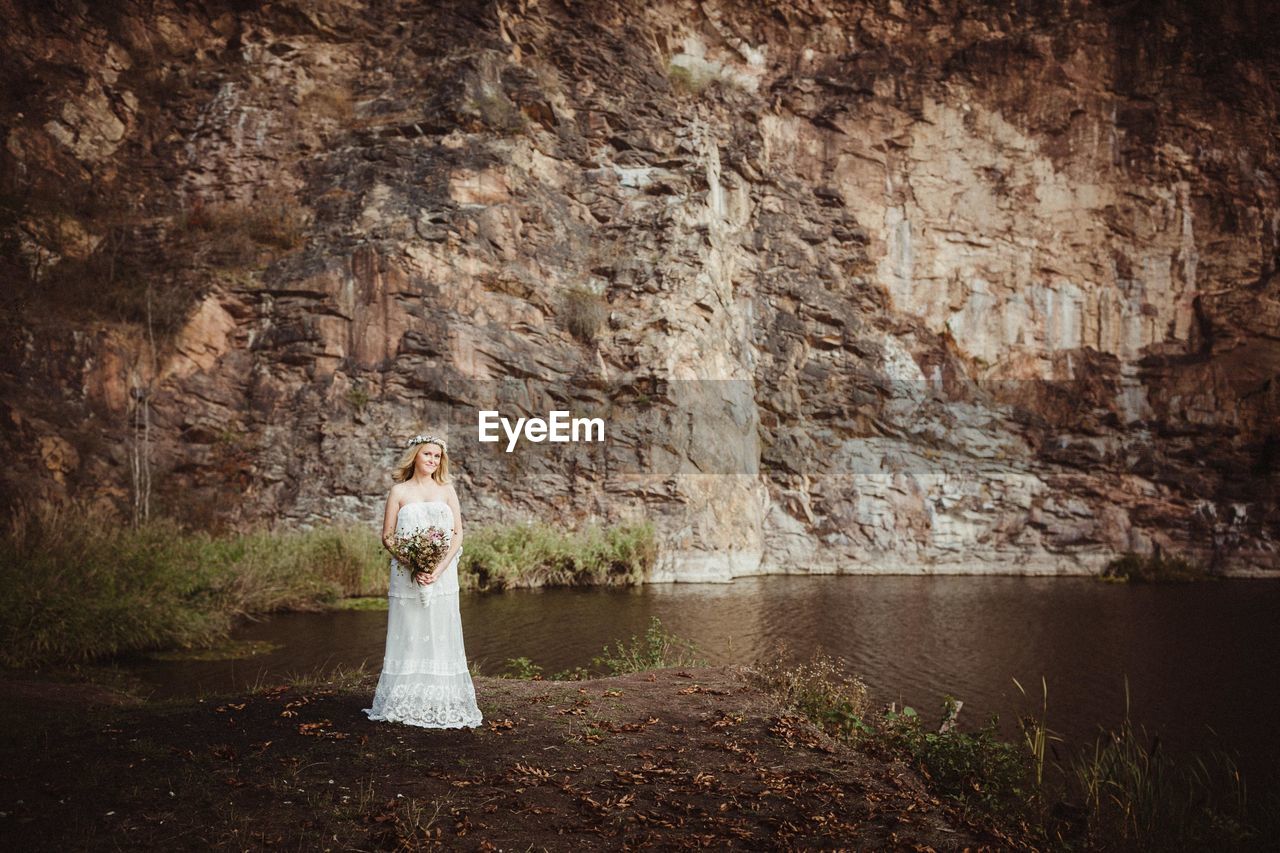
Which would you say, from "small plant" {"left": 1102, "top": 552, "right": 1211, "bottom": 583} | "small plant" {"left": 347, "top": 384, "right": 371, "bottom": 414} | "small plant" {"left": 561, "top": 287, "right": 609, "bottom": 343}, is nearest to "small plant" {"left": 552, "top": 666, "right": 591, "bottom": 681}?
"small plant" {"left": 347, "top": 384, "right": 371, "bottom": 414}

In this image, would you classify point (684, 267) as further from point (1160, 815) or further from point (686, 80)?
point (1160, 815)

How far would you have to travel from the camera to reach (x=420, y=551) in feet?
21.5

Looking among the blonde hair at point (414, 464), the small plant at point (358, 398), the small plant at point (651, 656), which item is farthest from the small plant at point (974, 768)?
the small plant at point (358, 398)

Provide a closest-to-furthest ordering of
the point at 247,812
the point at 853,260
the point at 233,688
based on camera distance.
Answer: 1. the point at 247,812
2. the point at 233,688
3. the point at 853,260

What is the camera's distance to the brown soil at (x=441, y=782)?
14.7ft

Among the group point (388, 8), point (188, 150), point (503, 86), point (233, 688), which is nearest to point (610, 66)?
point (503, 86)

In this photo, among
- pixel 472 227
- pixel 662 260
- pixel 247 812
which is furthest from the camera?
pixel 662 260

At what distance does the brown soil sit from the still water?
366cm

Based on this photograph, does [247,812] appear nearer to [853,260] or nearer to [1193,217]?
[853,260]

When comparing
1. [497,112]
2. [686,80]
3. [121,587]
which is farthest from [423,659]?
[686,80]

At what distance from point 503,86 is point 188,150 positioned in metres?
10.3

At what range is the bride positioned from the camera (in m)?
6.52

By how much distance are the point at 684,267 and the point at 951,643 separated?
17.0 meters

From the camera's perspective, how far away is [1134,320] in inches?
1336
